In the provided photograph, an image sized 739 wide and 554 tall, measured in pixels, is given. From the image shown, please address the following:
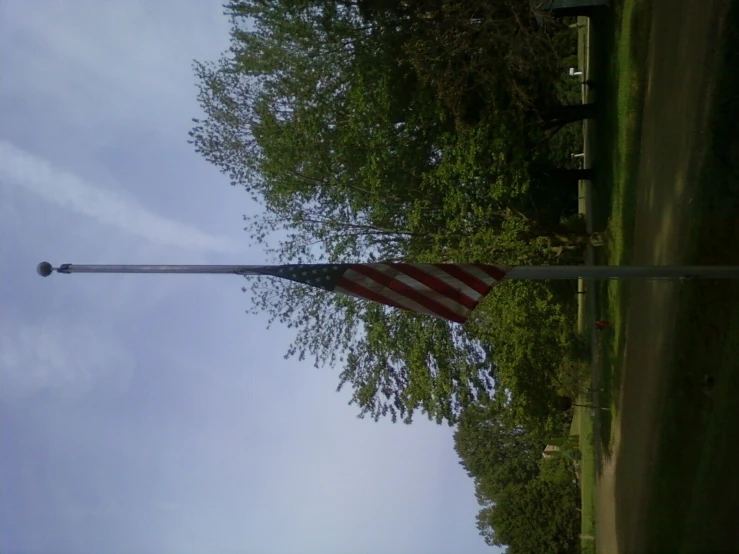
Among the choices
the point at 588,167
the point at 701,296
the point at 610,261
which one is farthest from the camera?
the point at 588,167

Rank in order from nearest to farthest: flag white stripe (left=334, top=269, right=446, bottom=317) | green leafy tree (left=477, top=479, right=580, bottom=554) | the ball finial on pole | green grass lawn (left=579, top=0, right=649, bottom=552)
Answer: flag white stripe (left=334, top=269, right=446, bottom=317), the ball finial on pole, green grass lawn (left=579, top=0, right=649, bottom=552), green leafy tree (left=477, top=479, right=580, bottom=554)

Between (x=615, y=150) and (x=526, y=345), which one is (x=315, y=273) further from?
(x=526, y=345)

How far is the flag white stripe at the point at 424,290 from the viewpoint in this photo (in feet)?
32.4

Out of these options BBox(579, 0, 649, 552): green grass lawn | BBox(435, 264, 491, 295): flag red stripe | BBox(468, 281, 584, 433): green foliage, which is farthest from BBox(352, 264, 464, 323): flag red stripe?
BBox(468, 281, 584, 433): green foliage

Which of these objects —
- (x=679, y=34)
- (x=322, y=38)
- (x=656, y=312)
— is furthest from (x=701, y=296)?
(x=322, y=38)

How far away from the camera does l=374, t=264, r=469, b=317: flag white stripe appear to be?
32.4ft

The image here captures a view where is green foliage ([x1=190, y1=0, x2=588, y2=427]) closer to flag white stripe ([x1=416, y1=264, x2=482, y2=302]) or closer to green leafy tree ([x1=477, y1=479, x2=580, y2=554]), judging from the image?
flag white stripe ([x1=416, y1=264, x2=482, y2=302])

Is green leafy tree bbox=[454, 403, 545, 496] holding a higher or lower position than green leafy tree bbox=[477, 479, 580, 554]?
higher

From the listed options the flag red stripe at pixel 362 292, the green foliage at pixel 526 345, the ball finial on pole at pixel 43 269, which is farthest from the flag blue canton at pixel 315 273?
the green foliage at pixel 526 345

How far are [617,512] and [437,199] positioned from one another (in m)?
11.6

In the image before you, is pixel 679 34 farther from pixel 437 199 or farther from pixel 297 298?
pixel 297 298

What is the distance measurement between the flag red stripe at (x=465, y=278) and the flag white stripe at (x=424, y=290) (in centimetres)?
34

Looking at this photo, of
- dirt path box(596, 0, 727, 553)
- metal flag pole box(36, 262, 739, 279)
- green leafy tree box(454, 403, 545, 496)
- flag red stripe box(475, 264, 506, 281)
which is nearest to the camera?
metal flag pole box(36, 262, 739, 279)

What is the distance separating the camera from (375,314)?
23031 millimetres
